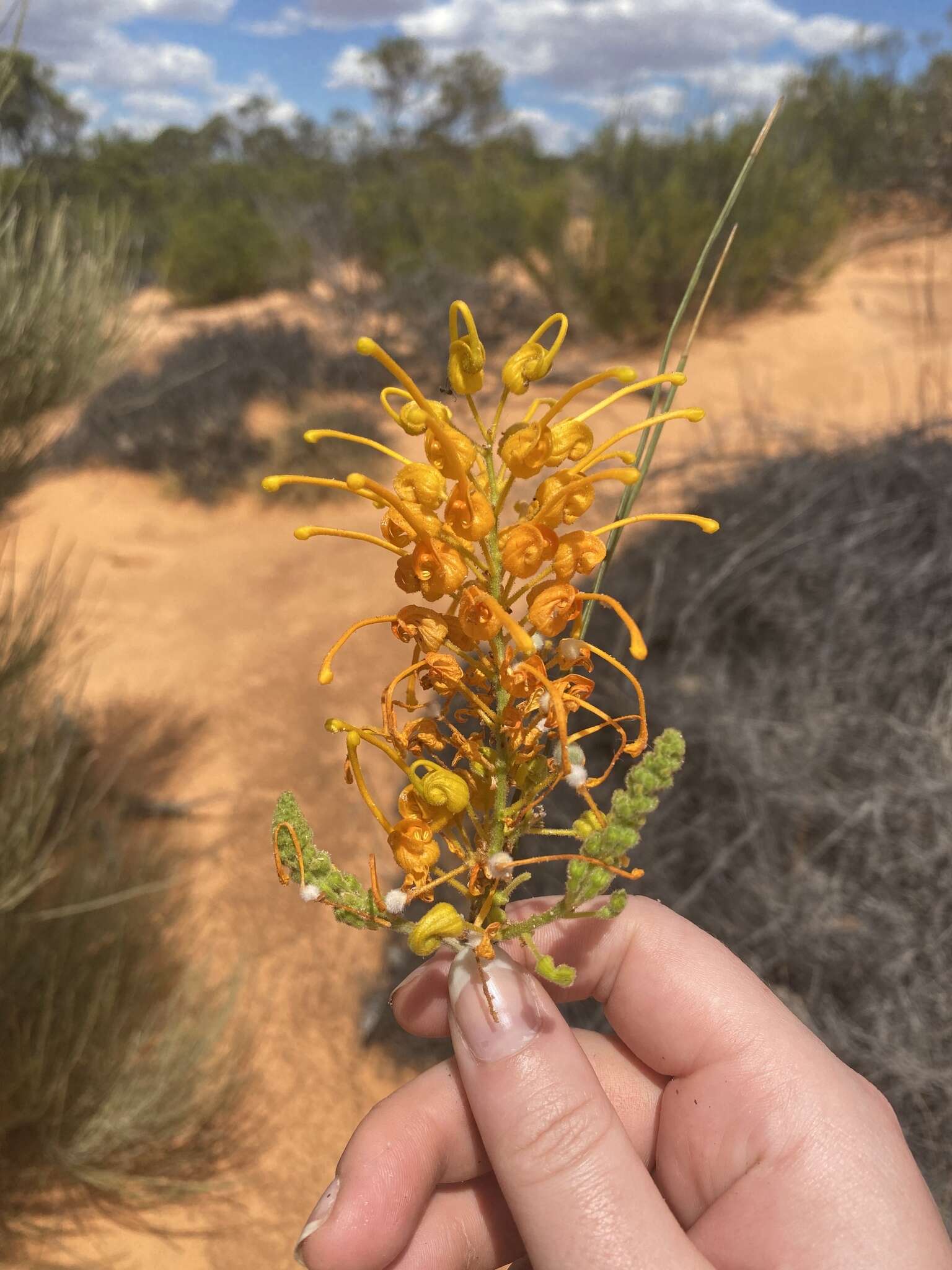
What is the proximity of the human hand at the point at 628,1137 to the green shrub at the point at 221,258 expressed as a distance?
13.0 metres

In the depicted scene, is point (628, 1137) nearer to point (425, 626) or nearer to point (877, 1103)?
point (877, 1103)

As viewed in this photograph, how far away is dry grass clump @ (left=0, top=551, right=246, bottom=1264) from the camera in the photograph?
7.06 ft

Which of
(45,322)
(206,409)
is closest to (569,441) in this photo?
(45,322)

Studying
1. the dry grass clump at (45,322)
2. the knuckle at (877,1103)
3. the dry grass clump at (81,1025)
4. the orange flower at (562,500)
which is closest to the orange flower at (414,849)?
the orange flower at (562,500)

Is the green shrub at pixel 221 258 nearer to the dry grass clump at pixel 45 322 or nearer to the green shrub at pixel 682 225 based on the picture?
the green shrub at pixel 682 225

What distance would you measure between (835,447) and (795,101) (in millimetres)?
10554

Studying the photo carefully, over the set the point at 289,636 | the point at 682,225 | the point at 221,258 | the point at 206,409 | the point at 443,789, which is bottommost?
the point at 289,636

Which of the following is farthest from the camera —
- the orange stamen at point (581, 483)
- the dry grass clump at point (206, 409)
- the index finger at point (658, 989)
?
the dry grass clump at point (206, 409)

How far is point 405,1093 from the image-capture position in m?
1.29

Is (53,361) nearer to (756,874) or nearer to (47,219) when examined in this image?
(47,219)

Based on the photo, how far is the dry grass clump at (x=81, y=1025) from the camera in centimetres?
215

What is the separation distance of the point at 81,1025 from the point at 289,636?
9.79 ft

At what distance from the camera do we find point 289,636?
504cm

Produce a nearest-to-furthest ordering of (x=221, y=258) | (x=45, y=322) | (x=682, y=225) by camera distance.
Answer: (x=45, y=322), (x=682, y=225), (x=221, y=258)
